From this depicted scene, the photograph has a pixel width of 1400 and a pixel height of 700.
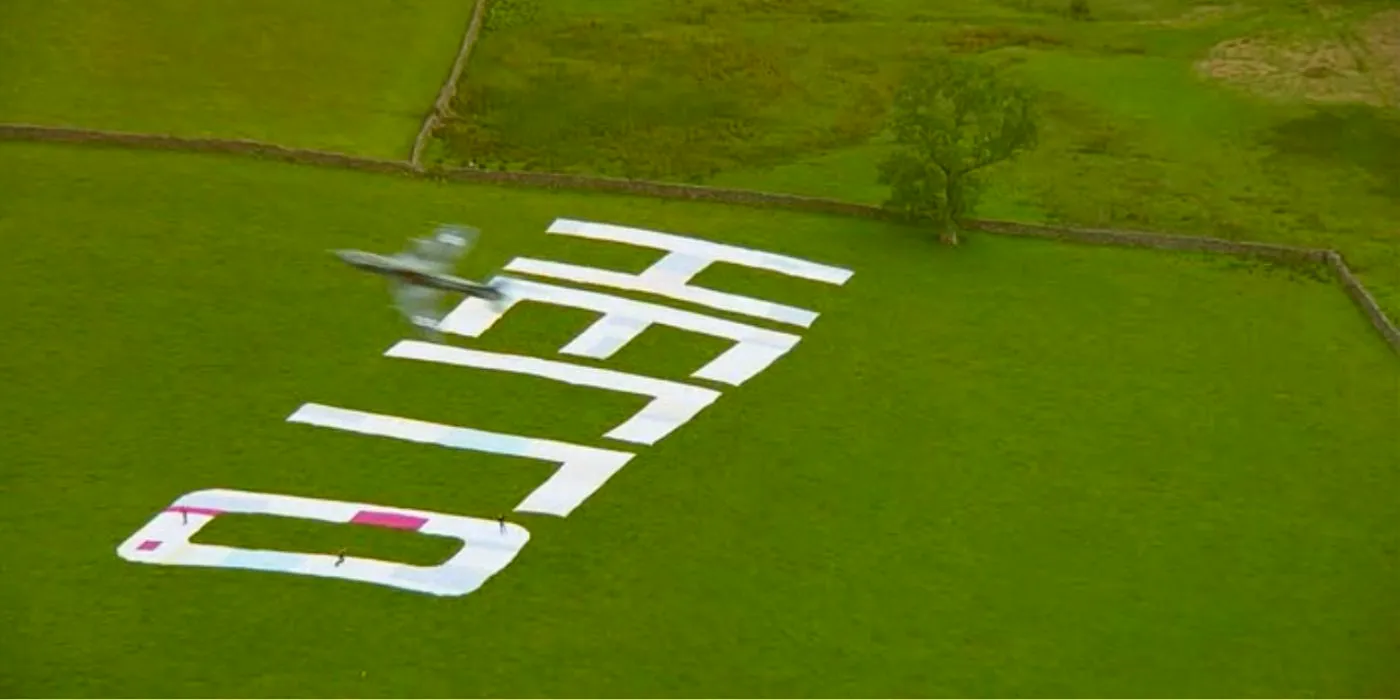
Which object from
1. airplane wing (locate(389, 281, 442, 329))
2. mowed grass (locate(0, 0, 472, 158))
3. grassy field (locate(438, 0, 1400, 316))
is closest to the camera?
airplane wing (locate(389, 281, 442, 329))

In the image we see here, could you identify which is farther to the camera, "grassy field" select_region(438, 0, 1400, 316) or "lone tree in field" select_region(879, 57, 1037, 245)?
"grassy field" select_region(438, 0, 1400, 316)

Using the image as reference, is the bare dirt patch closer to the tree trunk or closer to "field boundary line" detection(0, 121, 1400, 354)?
"field boundary line" detection(0, 121, 1400, 354)

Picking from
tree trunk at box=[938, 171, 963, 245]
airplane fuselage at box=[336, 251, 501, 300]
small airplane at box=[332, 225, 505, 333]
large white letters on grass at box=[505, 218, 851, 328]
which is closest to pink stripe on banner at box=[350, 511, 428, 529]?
small airplane at box=[332, 225, 505, 333]

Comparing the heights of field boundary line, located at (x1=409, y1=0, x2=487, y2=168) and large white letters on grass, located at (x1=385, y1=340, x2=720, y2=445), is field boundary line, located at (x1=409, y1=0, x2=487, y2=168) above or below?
above

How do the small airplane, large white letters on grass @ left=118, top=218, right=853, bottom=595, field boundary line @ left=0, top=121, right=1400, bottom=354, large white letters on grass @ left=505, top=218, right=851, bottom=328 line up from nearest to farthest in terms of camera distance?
1. large white letters on grass @ left=118, top=218, right=853, bottom=595
2. the small airplane
3. large white letters on grass @ left=505, top=218, right=851, bottom=328
4. field boundary line @ left=0, top=121, right=1400, bottom=354

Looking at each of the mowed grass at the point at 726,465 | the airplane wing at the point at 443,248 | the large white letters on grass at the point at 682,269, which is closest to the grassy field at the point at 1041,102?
the mowed grass at the point at 726,465

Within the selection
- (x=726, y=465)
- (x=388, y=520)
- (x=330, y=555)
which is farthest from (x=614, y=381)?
(x=330, y=555)

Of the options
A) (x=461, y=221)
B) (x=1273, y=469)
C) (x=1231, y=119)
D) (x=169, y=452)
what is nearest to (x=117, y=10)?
(x=461, y=221)
